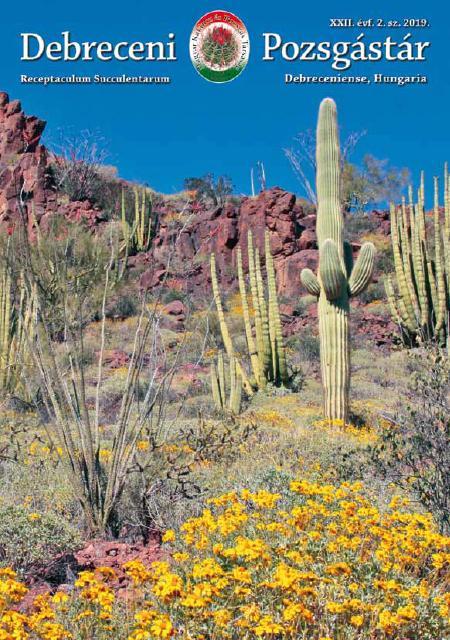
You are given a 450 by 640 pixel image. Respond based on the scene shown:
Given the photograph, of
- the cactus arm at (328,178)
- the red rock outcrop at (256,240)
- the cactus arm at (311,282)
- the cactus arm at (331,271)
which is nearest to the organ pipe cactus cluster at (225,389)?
the cactus arm at (311,282)

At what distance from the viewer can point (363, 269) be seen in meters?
9.64

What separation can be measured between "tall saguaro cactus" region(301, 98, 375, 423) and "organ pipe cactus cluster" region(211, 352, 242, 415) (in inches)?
58.3

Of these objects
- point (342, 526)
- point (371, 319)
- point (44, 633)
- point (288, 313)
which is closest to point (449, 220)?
point (371, 319)

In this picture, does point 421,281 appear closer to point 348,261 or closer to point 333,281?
point 348,261

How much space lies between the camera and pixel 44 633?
2096mm

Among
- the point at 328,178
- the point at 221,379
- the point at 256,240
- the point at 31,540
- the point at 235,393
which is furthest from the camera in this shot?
the point at 256,240

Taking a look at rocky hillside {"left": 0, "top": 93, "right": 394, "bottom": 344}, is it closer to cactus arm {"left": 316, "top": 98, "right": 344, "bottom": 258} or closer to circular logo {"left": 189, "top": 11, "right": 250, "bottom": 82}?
circular logo {"left": 189, "top": 11, "right": 250, "bottom": 82}

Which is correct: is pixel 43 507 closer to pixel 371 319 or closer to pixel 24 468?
pixel 24 468

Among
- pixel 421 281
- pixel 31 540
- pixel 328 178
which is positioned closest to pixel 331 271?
pixel 328 178

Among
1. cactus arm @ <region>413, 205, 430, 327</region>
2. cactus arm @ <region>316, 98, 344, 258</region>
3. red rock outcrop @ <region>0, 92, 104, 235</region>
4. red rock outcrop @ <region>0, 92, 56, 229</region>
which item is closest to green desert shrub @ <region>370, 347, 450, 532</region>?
cactus arm @ <region>316, 98, 344, 258</region>

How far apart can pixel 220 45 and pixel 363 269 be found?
7.77 metres

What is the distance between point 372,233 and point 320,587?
24.4 metres

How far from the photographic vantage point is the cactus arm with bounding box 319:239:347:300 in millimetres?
9344

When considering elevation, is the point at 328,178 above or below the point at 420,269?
above
